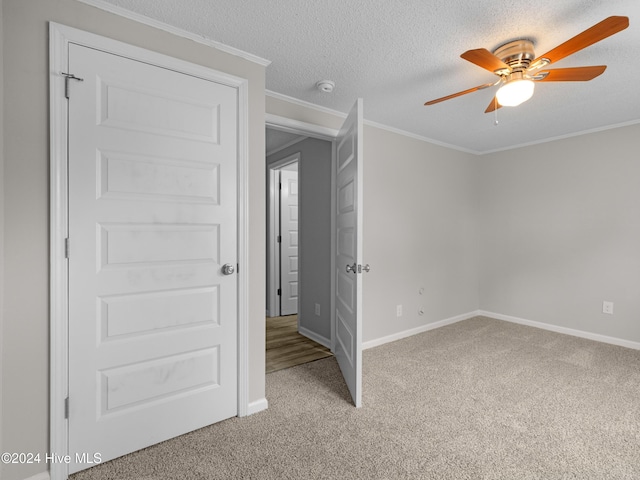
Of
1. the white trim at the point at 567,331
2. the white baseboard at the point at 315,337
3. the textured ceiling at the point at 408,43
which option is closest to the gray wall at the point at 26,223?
the textured ceiling at the point at 408,43

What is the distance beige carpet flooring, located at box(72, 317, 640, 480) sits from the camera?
1.70 meters

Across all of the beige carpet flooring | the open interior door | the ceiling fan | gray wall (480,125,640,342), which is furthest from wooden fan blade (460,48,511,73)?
gray wall (480,125,640,342)

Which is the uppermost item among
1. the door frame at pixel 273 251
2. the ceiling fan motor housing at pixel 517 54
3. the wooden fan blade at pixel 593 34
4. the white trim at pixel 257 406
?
the ceiling fan motor housing at pixel 517 54

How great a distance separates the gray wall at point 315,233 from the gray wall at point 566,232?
8.03 feet

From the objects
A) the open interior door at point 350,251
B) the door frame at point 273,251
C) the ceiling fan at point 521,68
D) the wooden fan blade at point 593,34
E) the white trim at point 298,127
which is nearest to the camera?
the wooden fan blade at point 593,34

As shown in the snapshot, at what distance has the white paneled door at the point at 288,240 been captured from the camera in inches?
193

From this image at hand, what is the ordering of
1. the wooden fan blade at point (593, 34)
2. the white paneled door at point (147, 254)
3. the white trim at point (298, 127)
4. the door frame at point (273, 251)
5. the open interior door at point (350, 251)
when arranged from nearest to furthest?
the wooden fan blade at point (593, 34) → the white paneled door at point (147, 254) → the open interior door at point (350, 251) → the white trim at point (298, 127) → the door frame at point (273, 251)

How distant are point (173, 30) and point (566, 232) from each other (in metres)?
4.29

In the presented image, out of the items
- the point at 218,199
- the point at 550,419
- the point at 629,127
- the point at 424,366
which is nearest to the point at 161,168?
the point at 218,199

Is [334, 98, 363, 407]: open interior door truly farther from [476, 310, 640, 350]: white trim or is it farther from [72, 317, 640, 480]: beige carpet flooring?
[476, 310, 640, 350]: white trim

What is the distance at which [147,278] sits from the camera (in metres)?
1.83

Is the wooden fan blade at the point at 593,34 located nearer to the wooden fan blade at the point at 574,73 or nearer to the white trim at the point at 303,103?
the wooden fan blade at the point at 574,73

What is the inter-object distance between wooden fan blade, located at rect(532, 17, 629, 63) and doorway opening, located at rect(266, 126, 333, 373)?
190 cm

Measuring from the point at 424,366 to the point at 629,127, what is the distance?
126 inches
